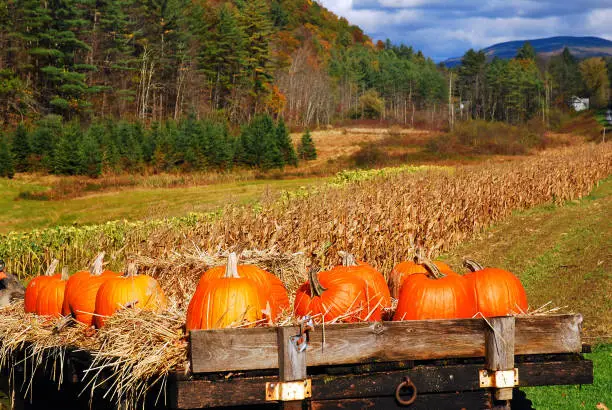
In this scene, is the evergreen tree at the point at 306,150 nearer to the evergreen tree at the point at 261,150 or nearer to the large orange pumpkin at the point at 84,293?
the evergreen tree at the point at 261,150

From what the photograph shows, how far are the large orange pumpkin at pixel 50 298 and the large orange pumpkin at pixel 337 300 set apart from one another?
2365 mm

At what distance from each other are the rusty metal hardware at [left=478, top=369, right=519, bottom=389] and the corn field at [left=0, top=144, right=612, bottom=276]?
195 inches

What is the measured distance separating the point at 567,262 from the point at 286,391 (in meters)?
13.7

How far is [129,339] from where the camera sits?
4332 millimetres

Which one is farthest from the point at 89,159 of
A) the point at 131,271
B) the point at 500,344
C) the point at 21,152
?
the point at 500,344

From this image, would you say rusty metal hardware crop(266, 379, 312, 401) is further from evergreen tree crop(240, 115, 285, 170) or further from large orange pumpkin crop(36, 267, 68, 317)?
evergreen tree crop(240, 115, 285, 170)

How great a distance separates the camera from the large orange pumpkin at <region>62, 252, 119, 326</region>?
5566 mm

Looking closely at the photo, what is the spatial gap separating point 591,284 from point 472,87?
12306 centimetres

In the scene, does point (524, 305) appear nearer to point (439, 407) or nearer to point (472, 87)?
point (439, 407)

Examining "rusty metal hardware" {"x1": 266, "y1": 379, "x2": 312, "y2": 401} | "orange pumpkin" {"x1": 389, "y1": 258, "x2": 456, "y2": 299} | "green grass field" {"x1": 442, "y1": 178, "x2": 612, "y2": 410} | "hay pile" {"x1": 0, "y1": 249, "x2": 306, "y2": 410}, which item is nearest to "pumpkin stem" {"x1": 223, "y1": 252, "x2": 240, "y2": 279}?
"hay pile" {"x1": 0, "y1": 249, "x2": 306, "y2": 410}

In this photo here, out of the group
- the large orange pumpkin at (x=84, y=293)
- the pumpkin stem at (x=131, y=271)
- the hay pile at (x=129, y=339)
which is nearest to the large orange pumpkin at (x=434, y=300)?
the hay pile at (x=129, y=339)

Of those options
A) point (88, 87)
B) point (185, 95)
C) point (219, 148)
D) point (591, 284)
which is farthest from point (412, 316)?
point (185, 95)

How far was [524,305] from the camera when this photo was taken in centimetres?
495

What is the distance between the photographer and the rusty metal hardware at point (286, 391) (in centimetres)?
376
